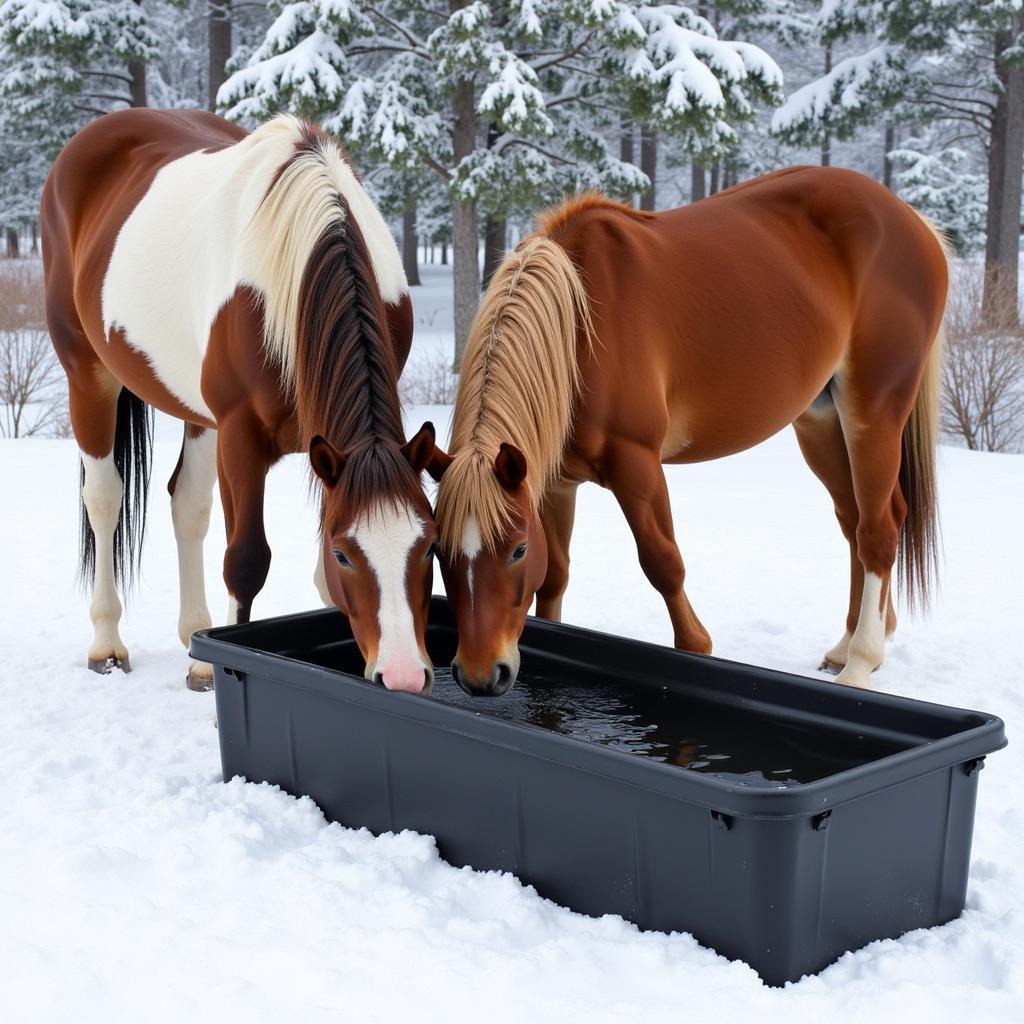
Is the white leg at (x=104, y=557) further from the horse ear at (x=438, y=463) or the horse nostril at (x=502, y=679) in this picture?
the horse nostril at (x=502, y=679)

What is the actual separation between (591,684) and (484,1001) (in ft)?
4.44

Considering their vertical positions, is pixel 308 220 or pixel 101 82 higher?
pixel 101 82

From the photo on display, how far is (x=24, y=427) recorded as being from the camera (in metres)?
11.7

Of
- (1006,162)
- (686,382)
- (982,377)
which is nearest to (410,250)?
(1006,162)

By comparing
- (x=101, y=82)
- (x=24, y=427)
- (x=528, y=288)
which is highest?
(x=101, y=82)

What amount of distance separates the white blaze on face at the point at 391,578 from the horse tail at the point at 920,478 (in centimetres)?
231

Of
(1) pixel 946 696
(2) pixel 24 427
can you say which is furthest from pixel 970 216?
(1) pixel 946 696

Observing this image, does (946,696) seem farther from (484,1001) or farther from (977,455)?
(977,455)

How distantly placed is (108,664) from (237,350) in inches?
62.1

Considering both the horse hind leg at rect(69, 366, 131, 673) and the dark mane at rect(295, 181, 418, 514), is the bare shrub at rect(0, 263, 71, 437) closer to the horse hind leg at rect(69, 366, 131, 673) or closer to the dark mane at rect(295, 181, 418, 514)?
the horse hind leg at rect(69, 366, 131, 673)

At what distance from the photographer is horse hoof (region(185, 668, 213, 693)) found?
156 inches

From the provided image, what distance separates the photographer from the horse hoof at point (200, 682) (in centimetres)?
397

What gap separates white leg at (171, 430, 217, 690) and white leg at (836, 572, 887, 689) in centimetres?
240

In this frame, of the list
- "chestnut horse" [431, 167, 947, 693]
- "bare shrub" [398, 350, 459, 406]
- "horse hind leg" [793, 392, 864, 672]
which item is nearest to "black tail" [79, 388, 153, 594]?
"chestnut horse" [431, 167, 947, 693]
